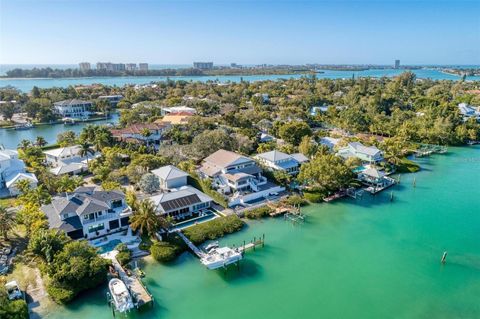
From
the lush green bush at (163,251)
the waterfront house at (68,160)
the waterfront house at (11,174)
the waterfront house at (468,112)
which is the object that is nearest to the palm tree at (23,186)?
the waterfront house at (11,174)

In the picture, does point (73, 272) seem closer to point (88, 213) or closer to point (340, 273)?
point (88, 213)

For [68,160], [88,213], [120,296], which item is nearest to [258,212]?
[88,213]

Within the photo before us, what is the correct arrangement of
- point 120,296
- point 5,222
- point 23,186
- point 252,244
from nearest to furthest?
point 120,296, point 5,222, point 252,244, point 23,186

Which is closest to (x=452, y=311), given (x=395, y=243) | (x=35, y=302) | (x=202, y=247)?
(x=395, y=243)

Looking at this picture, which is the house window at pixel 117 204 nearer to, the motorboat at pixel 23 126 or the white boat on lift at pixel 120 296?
the white boat on lift at pixel 120 296

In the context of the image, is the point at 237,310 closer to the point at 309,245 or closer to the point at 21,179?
the point at 309,245
